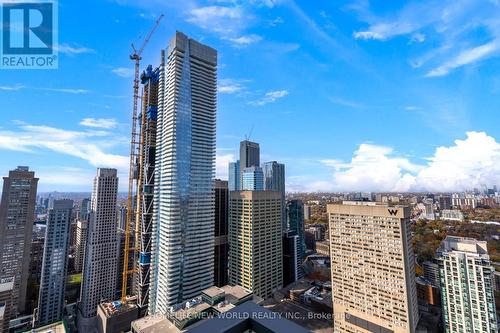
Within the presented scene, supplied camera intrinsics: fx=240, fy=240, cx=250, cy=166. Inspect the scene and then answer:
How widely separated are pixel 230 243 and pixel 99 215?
171ft

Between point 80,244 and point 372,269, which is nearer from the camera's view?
point 372,269

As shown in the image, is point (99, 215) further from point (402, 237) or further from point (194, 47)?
point (402, 237)

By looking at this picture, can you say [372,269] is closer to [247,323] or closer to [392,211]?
[392,211]

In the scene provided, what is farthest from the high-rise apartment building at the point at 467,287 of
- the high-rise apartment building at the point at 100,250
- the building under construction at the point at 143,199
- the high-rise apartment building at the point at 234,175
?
the high-rise apartment building at the point at 234,175

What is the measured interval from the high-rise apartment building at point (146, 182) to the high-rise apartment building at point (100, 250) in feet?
36.6

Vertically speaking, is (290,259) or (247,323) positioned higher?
(247,323)

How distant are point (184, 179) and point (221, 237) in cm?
3071

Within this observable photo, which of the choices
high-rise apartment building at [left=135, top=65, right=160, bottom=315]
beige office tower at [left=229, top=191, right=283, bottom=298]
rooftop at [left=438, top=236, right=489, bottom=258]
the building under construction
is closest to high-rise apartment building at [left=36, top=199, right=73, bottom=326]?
the building under construction

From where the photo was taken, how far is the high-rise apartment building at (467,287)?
4747 centimetres

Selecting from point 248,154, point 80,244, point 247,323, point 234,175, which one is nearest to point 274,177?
point 248,154

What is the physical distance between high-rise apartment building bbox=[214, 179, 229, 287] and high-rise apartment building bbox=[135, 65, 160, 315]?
22759 mm

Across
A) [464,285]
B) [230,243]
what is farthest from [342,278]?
[230,243]

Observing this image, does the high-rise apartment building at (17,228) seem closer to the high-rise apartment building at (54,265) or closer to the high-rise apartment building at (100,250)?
the high-rise apartment building at (54,265)

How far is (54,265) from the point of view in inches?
3349
